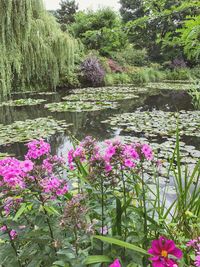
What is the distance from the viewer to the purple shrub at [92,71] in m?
12.0

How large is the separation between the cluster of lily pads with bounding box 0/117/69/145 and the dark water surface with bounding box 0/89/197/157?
0.51 ft

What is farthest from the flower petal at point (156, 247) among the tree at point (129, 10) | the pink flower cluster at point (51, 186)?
the tree at point (129, 10)

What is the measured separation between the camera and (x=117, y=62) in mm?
15727

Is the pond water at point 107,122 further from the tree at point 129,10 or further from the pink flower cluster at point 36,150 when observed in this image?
the tree at point 129,10

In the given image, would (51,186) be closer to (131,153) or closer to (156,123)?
(131,153)

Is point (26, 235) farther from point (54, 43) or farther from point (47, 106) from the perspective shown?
point (54, 43)

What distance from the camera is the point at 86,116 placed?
243 inches

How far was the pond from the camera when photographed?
4.09 metres

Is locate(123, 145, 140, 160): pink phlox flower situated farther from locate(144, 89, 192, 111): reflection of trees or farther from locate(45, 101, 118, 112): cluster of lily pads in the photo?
locate(144, 89, 192, 111): reflection of trees

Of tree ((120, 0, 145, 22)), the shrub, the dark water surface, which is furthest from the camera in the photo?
tree ((120, 0, 145, 22))

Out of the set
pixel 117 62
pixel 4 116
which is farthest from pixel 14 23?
pixel 117 62

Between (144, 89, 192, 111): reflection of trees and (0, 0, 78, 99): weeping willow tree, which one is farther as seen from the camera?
(144, 89, 192, 111): reflection of trees

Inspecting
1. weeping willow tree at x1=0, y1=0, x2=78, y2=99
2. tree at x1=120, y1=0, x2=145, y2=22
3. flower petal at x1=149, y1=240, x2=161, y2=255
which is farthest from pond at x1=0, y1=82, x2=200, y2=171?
tree at x1=120, y1=0, x2=145, y2=22

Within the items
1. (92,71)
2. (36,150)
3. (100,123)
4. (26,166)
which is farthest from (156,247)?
(92,71)
